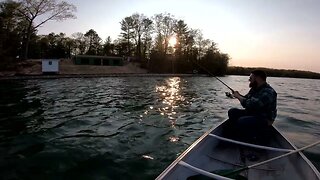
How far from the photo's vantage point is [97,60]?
70438mm

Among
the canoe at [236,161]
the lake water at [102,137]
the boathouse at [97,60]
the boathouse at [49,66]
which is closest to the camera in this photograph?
the canoe at [236,161]

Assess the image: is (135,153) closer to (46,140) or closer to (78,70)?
(46,140)

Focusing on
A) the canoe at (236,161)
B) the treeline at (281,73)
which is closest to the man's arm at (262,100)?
the canoe at (236,161)

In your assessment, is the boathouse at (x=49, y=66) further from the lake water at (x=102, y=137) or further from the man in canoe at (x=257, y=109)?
the man in canoe at (x=257, y=109)

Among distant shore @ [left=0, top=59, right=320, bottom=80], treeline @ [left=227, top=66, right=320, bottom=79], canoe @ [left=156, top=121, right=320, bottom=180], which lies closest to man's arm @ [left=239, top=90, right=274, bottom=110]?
canoe @ [left=156, top=121, right=320, bottom=180]

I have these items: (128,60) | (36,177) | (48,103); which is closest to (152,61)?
(128,60)

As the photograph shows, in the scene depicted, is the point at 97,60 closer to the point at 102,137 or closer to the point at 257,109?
the point at 102,137

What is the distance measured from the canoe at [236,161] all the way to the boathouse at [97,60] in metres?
62.8

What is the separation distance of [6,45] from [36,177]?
5792cm

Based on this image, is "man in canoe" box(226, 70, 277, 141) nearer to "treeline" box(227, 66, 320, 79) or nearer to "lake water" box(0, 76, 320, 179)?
"lake water" box(0, 76, 320, 179)

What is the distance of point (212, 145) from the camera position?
7250 millimetres

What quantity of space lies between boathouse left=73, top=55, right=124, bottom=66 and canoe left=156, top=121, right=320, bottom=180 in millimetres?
62845

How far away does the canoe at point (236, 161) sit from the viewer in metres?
5.18

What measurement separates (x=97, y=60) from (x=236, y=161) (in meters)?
66.3
